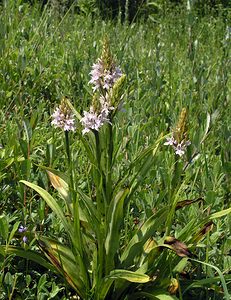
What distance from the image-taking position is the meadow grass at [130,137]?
2209 mm

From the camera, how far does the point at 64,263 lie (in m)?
2.01

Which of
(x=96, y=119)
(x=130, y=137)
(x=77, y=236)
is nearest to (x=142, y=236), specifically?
(x=77, y=236)

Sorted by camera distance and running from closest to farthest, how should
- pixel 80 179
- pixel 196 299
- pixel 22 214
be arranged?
pixel 196 299 < pixel 22 214 < pixel 80 179

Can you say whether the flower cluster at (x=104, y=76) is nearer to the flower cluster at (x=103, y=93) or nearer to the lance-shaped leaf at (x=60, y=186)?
the flower cluster at (x=103, y=93)

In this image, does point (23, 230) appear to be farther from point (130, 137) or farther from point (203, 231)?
point (130, 137)

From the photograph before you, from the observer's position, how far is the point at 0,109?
10.8 feet

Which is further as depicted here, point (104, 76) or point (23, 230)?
point (23, 230)

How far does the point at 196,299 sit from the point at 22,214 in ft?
2.59

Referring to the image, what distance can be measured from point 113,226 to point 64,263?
0.24 m

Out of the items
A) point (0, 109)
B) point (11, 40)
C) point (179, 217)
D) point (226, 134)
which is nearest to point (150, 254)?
point (179, 217)

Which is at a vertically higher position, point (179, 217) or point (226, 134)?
point (226, 134)

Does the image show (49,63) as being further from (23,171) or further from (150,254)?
(150,254)

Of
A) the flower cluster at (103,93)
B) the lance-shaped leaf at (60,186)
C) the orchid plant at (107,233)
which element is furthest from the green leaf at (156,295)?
the flower cluster at (103,93)

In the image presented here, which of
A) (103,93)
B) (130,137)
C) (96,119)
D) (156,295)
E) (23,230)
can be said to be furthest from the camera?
(130,137)
